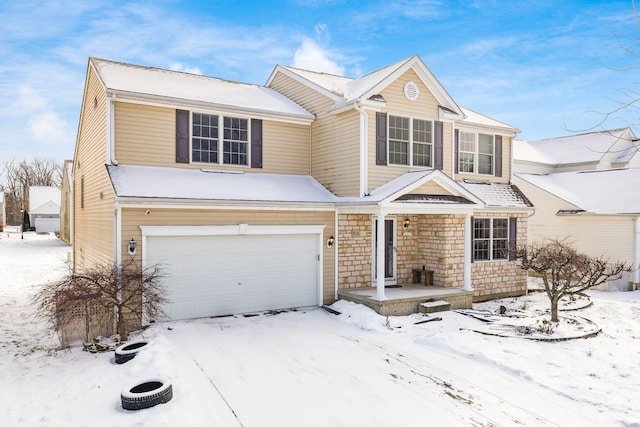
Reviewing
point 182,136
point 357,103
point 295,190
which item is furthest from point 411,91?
point 182,136

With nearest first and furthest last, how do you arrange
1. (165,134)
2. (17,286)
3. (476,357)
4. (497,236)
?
(476,357) < (165,134) < (497,236) < (17,286)

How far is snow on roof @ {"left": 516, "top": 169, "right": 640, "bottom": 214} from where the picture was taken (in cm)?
1848

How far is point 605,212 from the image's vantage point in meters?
18.3

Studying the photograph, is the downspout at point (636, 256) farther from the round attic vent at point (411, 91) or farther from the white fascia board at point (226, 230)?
the white fascia board at point (226, 230)

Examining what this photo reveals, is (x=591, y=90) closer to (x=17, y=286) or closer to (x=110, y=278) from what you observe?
(x=110, y=278)

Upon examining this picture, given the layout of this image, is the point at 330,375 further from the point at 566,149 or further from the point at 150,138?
the point at 566,149

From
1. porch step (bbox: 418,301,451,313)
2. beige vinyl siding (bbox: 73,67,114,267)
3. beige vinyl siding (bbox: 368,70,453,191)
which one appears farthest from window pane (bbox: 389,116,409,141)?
beige vinyl siding (bbox: 73,67,114,267)

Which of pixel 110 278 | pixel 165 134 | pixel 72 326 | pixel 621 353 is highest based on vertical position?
pixel 165 134

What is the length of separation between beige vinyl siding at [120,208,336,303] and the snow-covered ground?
1836 millimetres

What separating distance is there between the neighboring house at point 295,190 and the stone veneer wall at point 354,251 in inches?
1.4

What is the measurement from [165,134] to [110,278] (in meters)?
4.86

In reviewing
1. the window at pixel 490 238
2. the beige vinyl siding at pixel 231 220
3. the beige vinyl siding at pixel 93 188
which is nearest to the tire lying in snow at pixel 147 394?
the beige vinyl siding at pixel 231 220

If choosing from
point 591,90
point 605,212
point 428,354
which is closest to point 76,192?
point 428,354

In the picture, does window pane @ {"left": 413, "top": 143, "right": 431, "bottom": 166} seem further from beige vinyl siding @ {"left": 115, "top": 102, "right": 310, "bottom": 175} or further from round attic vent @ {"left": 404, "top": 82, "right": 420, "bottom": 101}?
beige vinyl siding @ {"left": 115, "top": 102, "right": 310, "bottom": 175}
